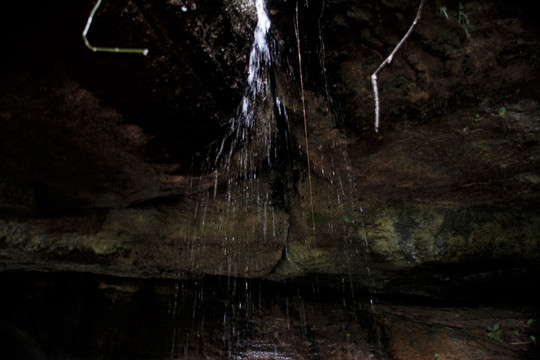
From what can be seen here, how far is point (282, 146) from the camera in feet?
14.5

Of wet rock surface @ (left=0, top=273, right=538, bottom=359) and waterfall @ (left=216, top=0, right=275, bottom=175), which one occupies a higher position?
waterfall @ (left=216, top=0, right=275, bottom=175)

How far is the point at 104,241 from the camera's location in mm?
4586

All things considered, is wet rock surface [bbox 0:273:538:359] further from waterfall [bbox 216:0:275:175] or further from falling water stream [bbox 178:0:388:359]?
waterfall [bbox 216:0:275:175]

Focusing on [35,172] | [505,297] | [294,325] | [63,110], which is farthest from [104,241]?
[505,297]

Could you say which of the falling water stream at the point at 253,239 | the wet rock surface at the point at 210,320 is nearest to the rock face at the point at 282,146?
the falling water stream at the point at 253,239

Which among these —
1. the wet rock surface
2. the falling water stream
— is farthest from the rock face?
the wet rock surface

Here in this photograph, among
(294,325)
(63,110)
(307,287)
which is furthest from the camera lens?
(307,287)

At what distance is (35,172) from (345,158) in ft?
12.3

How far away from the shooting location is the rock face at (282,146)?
238 cm

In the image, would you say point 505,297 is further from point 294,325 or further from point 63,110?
point 63,110

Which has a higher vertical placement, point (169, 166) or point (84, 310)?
point (169, 166)

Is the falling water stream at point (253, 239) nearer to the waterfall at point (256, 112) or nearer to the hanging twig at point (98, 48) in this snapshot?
the waterfall at point (256, 112)

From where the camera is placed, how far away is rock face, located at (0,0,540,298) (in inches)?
93.6

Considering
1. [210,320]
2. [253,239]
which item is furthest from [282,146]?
[210,320]
